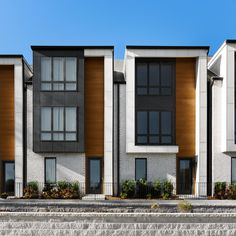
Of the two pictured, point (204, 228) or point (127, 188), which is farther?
point (127, 188)

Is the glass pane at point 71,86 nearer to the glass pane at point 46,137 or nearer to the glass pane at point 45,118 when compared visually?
the glass pane at point 45,118

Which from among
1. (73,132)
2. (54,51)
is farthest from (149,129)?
(54,51)

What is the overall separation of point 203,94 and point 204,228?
8.66 metres

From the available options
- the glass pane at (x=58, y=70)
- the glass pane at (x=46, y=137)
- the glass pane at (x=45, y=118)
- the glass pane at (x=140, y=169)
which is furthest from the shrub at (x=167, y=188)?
the glass pane at (x=58, y=70)

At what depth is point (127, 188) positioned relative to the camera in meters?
20.0

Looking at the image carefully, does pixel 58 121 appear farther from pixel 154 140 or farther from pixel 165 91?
pixel 165 91

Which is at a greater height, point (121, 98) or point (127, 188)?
point (121, 98)

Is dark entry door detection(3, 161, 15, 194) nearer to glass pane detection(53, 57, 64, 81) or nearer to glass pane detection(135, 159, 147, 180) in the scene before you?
glass pane detection(53, 57, 64, 81)

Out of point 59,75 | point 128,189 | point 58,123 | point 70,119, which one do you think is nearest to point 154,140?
point 128,189

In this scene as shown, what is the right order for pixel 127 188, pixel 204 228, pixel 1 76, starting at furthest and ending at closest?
1. pixel 1 76
2. pixel 127 188
3. pixel 204 228

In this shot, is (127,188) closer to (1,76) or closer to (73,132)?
(73,132)

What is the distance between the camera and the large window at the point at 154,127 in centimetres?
2073

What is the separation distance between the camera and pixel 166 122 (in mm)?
20875

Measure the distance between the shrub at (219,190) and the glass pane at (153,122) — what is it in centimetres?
457
